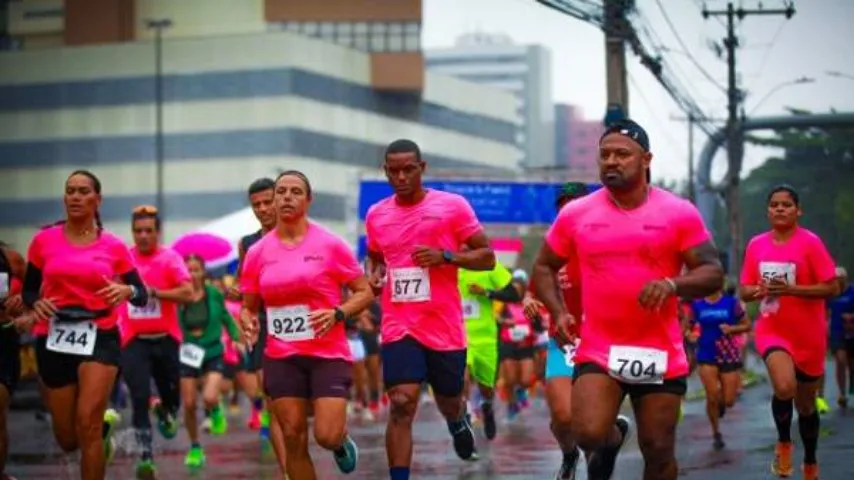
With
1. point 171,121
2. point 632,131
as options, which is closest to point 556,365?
point 632,131

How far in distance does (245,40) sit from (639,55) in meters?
59.7

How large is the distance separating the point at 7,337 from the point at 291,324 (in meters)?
2.68

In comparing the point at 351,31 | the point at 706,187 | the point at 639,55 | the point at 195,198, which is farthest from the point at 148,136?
the point at 639,55

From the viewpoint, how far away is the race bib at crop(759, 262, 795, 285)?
43.7 feet

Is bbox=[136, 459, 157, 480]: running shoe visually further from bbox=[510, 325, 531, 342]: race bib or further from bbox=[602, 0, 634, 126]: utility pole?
bbox=[602, 0, 634, 126]: utility pole

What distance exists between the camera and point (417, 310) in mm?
11641

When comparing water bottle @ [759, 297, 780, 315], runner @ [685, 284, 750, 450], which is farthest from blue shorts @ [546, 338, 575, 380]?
runner @ [685, 284, 750, 450]

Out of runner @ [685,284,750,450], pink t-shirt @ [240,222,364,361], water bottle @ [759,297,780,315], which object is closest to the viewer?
pink t-shirt @ [240,222,364,361]

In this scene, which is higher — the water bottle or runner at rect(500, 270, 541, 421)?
the water bottle

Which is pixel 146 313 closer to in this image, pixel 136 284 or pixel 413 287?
pixel 136 284

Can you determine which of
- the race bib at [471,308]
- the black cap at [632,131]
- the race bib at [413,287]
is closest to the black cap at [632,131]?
the black cap at [632,131]

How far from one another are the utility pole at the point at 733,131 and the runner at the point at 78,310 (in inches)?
1315

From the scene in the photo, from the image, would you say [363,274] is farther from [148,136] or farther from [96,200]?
[148,136]

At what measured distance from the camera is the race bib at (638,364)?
875cm
